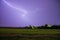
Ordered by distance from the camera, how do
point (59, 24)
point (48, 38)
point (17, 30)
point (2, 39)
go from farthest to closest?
point (59, 24) → point (17, 30) → point (48, 38) → point (2, 39)

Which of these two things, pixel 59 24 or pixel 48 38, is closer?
pixel 48 38

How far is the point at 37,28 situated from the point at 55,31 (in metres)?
0.46

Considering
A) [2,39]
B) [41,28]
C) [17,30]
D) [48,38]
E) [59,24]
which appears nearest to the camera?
[2,39]

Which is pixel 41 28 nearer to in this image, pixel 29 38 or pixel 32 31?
pixel 32 31

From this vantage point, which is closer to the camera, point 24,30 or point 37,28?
point 24,30

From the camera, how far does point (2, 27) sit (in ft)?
8.89

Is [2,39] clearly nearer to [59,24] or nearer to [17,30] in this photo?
[17,30]

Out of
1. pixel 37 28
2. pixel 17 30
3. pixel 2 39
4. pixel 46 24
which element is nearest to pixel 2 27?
pixel 17 30

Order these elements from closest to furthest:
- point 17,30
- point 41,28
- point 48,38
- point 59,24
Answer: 1. point 48,38
2. point 17,30
3. point 41,28
4. point 59,24

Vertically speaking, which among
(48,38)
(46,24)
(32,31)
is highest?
(46,24)

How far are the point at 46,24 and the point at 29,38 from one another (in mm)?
932

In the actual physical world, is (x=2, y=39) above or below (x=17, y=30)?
below

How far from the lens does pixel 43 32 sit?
2662 mm

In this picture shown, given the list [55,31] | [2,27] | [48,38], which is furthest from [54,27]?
[2,27]
